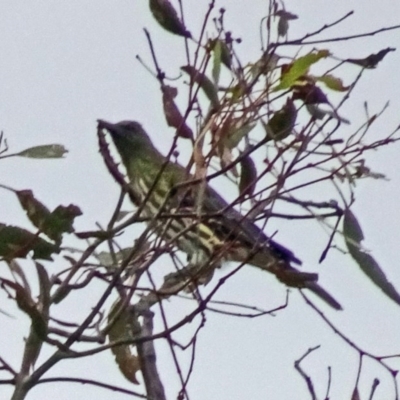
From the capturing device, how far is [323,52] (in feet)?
6.01

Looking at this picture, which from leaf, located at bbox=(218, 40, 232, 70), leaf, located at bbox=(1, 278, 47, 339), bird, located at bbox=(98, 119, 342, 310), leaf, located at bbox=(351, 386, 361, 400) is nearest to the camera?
leaf, located at bbox=(1, 278, 47, 339)

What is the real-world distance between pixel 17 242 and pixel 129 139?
2.11 m

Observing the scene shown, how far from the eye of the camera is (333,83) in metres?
1.97

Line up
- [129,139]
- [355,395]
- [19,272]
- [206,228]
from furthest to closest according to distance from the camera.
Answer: [129,139] → [206,228] → [355,395] → [19,272]

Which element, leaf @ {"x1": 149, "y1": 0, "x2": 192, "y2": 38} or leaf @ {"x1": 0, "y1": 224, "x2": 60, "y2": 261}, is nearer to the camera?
leaf @ {"x1": 0, "y1": 224, "x2": 60, "y2": 261}

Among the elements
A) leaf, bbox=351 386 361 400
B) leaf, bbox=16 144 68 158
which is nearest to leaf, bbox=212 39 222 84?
leaf, bbox=16 144 68 158

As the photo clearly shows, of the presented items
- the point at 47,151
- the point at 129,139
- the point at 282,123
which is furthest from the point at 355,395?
the point at 129,139

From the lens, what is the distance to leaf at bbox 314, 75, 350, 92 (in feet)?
6.42

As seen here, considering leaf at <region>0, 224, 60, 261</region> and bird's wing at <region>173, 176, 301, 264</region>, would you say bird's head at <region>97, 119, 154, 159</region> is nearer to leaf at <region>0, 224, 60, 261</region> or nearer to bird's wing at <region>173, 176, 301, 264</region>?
bird's wing at <region>173, 176, 301, 264</region>

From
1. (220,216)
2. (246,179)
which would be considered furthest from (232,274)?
(246,179)

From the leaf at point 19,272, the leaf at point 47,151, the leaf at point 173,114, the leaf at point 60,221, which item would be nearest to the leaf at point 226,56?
the leaf at point 173,114

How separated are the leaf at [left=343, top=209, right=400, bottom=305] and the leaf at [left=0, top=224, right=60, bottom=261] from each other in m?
0.62

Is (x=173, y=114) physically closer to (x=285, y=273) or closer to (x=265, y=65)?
(x=265, y=65)

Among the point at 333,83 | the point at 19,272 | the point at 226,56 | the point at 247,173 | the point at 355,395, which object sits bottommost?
the point at 355,395
